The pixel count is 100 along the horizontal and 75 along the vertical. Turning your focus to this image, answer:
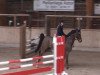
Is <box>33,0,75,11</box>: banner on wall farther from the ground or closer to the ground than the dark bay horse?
farther from the ground

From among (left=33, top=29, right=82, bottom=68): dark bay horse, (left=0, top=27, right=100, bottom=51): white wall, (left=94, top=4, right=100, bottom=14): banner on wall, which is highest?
(left=94, top=4, right=100, bottom=14): banner on wall

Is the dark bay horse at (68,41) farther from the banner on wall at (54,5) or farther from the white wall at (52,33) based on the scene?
the banner on wall at (54,5)

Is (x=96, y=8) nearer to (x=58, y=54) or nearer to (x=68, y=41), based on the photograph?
(x=68, y=41)

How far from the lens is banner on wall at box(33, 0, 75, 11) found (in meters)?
26.3

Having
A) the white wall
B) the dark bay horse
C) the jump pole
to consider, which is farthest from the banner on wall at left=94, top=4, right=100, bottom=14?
the jump pole

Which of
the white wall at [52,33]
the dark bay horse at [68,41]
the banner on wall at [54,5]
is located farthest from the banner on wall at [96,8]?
the dark bay horse at [68,41]

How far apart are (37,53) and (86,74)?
11.1ft

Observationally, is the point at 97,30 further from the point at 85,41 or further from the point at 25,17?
the point at 25,17

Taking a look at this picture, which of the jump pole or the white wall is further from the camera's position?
the white wall

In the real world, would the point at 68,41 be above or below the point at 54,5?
below

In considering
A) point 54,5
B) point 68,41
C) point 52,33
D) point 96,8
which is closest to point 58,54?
point 68,41

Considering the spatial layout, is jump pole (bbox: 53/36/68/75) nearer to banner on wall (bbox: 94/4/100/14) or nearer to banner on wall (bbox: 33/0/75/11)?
banner on wall (bbox: 94/4/100/14)

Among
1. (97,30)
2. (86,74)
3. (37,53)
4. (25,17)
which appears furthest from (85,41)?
(86,74)

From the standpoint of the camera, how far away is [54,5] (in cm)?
2647
